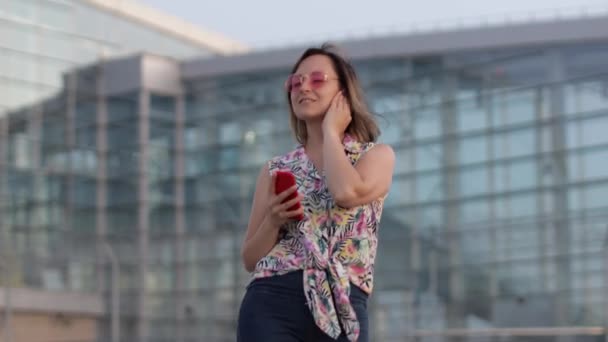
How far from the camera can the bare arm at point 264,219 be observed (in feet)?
8.94

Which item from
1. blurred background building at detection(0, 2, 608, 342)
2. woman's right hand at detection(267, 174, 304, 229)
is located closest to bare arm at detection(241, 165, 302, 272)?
woman's right hand at detection(267, 174, 304, 229)

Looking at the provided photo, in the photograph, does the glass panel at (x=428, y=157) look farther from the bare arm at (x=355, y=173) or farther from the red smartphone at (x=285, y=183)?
the red smartphone at (x=285, y=183)

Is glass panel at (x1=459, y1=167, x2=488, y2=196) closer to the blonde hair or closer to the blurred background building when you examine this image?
the blurred background building

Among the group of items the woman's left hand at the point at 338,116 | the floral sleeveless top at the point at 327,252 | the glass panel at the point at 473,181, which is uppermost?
the glass panel at the point at 473,181

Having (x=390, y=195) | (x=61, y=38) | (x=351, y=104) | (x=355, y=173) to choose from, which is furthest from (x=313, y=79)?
(x=61, y=38)

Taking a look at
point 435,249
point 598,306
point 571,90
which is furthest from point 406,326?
point 571,90

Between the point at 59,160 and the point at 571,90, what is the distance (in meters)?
12.3

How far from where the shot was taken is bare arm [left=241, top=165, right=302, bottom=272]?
2725mm

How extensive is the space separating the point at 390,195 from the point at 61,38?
8720 mm

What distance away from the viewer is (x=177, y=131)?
31.9m

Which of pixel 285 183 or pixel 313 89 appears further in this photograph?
pixel 313 89

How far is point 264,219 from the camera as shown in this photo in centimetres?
283

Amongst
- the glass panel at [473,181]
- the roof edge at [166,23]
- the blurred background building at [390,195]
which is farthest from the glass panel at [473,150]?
the roof edge at [166,23]

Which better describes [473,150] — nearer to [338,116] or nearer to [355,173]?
[338,116]
